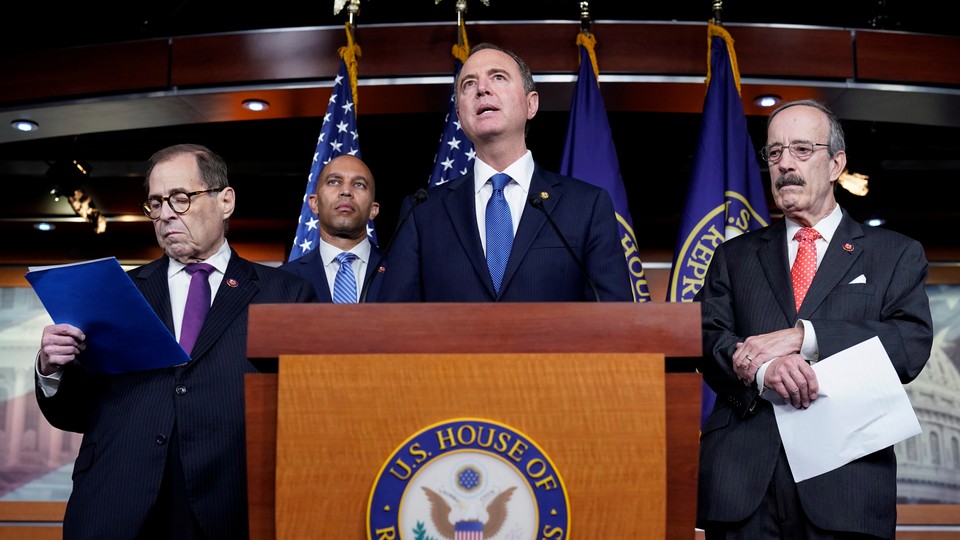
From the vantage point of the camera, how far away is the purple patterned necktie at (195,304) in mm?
2248

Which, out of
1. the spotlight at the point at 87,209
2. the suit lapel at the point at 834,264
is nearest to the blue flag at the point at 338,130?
the suit lapel at the point at 834,264

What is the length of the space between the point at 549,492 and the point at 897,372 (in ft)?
3.44

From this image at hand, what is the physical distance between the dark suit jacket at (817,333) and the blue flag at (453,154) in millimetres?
1771

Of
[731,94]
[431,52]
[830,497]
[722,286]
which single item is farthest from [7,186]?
[830,497]

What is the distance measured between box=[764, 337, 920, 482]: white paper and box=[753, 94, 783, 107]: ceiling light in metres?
2.56

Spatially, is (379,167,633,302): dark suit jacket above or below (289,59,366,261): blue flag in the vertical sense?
below

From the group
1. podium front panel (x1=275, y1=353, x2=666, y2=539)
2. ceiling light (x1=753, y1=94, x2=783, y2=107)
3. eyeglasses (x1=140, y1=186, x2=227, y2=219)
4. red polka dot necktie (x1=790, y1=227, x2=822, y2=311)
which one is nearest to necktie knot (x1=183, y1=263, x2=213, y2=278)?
eyeglasses (x1=140, y1=186, x2=227, y2=219)

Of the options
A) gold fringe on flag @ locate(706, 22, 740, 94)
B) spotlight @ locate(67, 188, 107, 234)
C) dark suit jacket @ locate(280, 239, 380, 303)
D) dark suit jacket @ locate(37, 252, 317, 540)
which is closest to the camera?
dark suit jacket @ locate(37, 252, 317, 540)

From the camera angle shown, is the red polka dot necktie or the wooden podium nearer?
the wooden podium

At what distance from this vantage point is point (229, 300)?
2299 mm

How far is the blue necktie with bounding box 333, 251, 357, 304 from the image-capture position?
3553mm

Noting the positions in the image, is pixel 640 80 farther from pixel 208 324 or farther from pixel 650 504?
pixel 650 504

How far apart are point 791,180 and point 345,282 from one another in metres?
1.72

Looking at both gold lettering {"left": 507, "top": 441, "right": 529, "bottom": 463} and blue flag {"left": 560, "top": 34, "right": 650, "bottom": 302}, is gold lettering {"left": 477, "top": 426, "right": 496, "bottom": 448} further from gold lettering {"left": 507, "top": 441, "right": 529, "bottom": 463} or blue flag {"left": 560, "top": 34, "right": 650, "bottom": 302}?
blue flag {"left": 560, "top": 34, "right": 650, "bottom": 302}
